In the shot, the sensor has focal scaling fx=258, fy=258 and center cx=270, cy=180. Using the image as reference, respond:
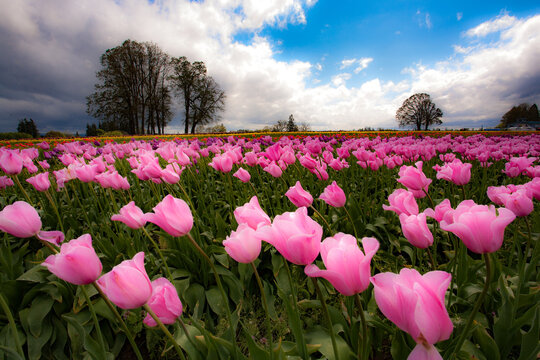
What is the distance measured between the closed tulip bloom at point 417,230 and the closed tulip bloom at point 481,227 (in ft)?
0.52

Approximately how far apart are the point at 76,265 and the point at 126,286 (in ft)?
0.74

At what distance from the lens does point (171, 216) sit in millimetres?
1065

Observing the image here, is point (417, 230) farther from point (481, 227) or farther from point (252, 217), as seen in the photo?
point (252, 217)

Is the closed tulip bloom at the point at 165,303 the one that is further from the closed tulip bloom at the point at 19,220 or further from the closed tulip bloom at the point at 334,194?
the closed tulip bloom at the point at 334,194

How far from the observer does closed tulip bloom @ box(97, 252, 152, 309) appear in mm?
812

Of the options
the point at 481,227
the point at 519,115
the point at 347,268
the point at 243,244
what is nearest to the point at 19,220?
the point at 243,244

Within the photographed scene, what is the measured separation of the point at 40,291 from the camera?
2.03m

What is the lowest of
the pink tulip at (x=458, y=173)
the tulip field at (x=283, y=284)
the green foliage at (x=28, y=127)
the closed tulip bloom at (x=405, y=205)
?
the tulip field at (x=283, y=284)

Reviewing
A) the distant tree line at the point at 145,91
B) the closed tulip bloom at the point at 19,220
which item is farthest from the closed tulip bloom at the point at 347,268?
the distant tree line at the point at 145,91

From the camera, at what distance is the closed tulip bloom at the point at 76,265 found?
870 millimetres

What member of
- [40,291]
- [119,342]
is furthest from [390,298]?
[40,291]

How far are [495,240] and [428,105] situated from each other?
197 ft

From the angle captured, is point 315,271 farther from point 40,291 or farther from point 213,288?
point 40,291

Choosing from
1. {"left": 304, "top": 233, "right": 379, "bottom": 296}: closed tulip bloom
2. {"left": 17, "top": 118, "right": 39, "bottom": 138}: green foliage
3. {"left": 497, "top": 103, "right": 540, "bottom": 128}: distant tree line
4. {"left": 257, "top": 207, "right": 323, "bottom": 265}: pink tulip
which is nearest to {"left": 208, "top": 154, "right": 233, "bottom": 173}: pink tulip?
{"left": 257, "top": 207, "right": 323, "bottom": 265}: pink tulip
